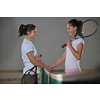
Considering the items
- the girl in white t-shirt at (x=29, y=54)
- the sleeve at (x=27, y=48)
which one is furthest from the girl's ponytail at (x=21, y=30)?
the sleeve at (x=27, y=48)

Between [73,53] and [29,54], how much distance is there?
56 centimetres

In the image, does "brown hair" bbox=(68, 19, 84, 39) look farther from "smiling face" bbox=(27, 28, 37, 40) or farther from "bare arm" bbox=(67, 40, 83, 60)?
Answer: "smiling face" bbox=(27, 28, 37, 40)

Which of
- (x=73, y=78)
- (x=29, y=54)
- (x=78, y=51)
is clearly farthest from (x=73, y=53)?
(x=29, y=54)

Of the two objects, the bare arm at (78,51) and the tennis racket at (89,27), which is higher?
the tennis racket at (89,27)

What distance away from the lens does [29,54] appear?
→ 2.14 meters

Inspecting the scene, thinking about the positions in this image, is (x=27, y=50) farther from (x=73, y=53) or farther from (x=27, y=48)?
(x=73, y=53)

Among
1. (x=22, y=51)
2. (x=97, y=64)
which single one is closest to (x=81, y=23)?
(x=97, y=64)

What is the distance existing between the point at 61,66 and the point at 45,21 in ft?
2.07

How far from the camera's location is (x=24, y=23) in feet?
7.27

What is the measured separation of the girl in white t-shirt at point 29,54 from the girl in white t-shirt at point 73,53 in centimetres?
25

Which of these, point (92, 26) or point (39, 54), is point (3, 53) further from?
point (92, 26)

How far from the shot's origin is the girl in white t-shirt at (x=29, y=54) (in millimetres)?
2121

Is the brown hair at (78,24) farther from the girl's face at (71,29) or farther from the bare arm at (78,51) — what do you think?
the bare arm at (78,51)
